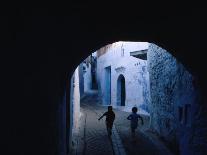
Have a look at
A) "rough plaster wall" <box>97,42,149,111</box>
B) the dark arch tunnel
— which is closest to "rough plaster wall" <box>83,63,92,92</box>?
"rough plaster wall" <box>97,42,149,111</box>

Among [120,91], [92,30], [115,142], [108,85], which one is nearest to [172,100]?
[115,142]

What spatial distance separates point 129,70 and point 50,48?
17160 mm

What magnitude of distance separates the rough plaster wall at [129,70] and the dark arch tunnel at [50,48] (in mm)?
12440

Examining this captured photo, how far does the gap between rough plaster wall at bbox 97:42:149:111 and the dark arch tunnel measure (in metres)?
12.4

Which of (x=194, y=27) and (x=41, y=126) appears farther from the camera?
(x=194, y=27)

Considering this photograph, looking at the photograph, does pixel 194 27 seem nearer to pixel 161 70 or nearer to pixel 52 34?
pixel 52 34

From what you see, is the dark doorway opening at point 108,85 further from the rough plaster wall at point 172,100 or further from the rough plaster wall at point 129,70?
the rough plaster wall at point 172,100

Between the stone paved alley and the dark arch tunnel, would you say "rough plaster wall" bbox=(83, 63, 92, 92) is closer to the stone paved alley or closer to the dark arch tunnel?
the stone paved alley

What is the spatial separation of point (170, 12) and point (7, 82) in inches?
102

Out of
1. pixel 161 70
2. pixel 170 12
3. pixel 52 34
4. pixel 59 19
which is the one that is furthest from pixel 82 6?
pixel 161 70

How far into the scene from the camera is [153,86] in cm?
1199

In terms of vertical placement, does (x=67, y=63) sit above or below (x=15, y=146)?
above

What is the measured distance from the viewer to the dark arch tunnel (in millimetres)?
2432

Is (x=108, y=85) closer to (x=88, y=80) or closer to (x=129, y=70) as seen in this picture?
(x=129, y=70)
